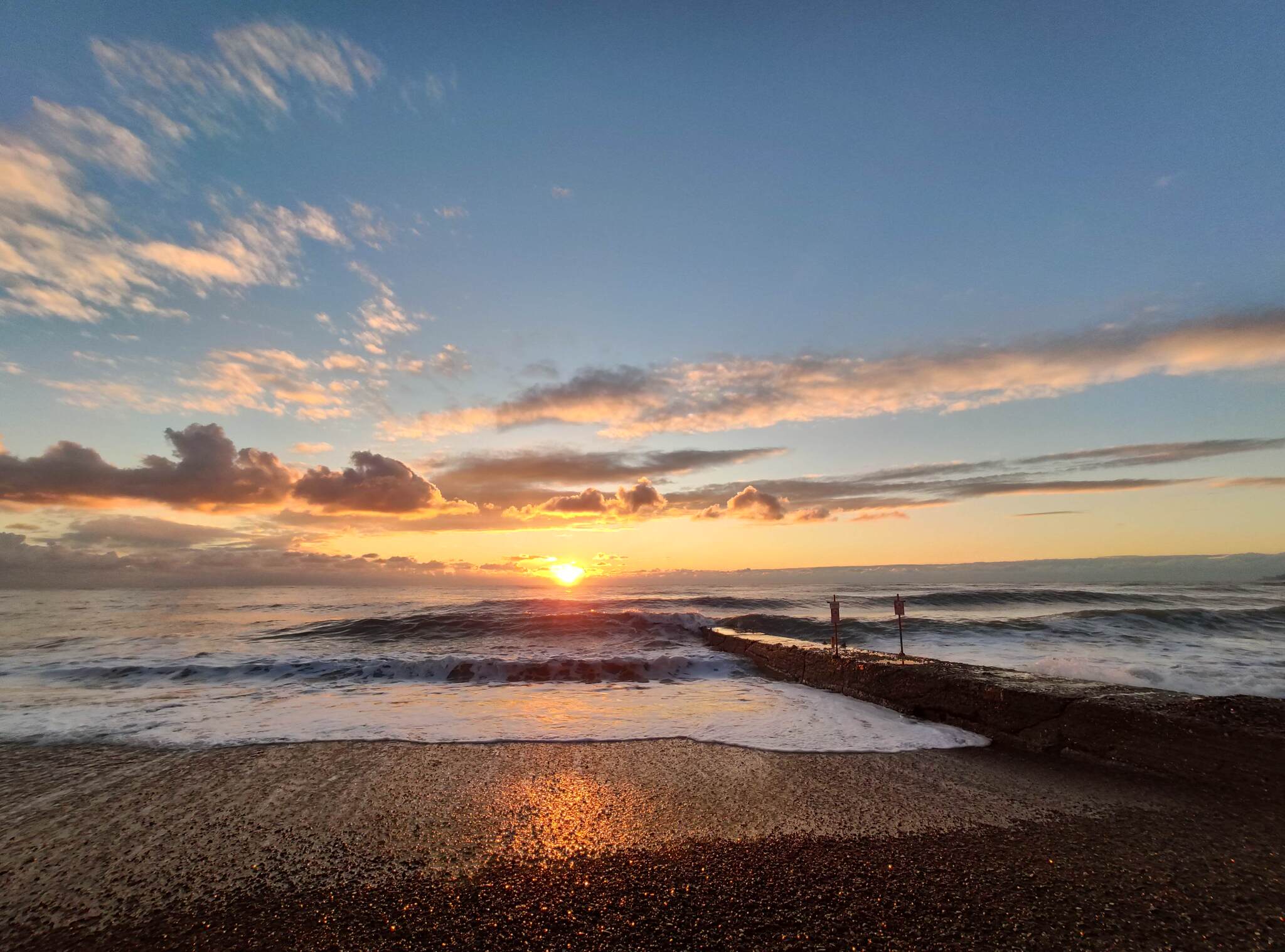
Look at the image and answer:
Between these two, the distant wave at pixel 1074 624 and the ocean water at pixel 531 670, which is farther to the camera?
the distant wave at pixel 1074 624

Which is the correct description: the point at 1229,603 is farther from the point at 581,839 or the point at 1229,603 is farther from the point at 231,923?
the point at 231,923

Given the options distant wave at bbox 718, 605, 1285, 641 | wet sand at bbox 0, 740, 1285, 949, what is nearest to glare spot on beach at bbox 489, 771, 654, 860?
wet sand at bbox 0, 740, 1285, 949

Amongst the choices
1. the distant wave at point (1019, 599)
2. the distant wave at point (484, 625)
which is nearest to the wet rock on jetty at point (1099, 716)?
the distant wave at point (484, 625)

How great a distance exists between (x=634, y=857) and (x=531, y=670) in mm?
11949

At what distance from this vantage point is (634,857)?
176 inches

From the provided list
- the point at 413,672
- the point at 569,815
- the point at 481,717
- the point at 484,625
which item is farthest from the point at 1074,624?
the point at 569,815

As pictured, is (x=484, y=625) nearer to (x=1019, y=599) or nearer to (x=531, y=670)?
(x=531, y=670)

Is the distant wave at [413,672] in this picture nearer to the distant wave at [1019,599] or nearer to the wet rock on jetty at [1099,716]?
the wet rock on jetty at [1099,716]

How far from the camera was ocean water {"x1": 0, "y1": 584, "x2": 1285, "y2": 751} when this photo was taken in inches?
360

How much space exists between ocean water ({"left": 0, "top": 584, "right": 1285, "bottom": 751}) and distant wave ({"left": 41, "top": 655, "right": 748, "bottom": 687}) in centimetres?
9

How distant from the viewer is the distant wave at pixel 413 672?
14742 mm

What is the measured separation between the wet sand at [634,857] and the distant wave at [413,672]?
8027 millimetres

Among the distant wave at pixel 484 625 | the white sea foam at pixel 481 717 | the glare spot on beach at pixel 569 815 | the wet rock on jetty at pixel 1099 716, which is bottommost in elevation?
the distant wave at pixel 484 625

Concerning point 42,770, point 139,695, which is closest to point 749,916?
point 42,770
